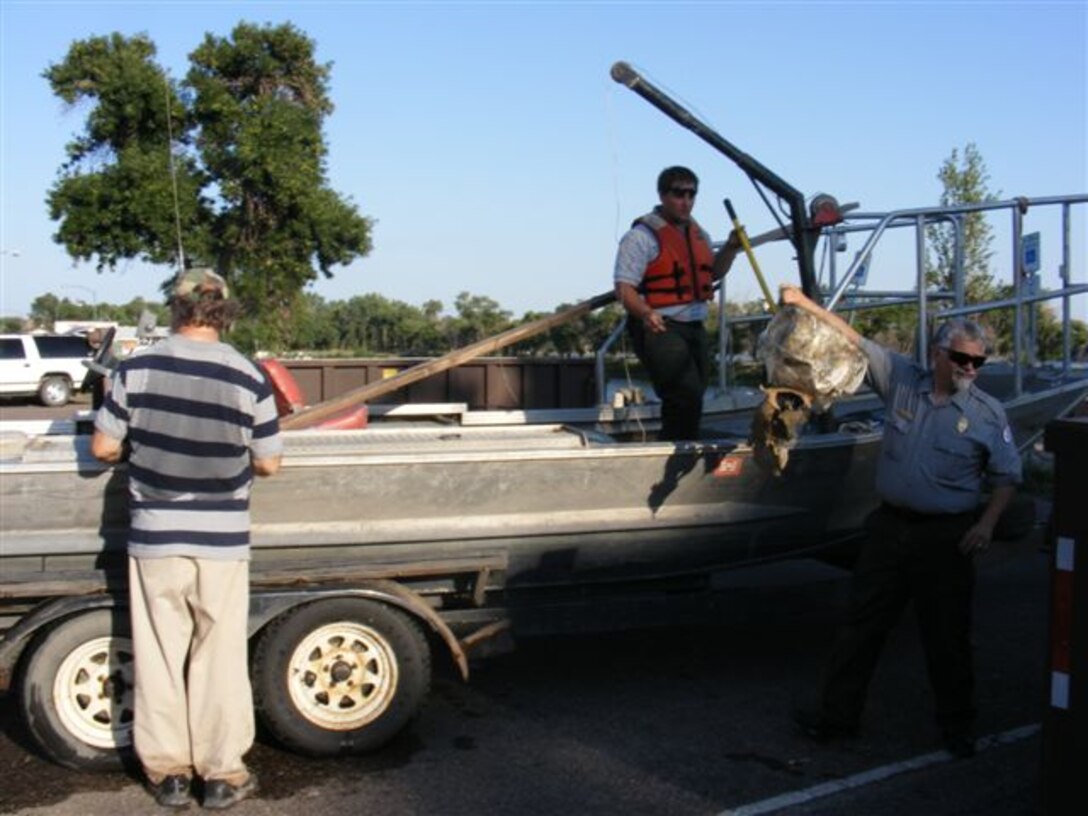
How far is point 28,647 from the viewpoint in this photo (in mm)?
4785

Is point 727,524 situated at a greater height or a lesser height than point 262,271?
lesser

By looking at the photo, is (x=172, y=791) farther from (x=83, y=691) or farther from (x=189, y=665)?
(x=83, y=691)

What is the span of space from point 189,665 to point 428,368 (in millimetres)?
2221

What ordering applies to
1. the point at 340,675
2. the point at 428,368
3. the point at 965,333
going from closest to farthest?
the point at 965,333 < the point at 340,675 < the point at 428,368

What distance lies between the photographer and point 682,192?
6172mm

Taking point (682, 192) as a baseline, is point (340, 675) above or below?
below

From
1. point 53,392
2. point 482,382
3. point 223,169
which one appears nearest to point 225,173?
point 223,169

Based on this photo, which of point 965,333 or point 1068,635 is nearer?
point 1068,635

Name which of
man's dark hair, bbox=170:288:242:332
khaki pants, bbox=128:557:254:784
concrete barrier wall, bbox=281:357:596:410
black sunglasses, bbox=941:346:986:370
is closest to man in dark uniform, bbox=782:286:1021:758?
black sunglasses, bbox=941:346:986:370

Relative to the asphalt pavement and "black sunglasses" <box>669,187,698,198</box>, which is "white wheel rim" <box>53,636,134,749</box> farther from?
"black sunglasses" <box>669,187,698,198</box>

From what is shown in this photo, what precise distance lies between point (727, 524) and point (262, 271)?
2157cm

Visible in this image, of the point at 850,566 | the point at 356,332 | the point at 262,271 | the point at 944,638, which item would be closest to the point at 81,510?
the point at 944,638

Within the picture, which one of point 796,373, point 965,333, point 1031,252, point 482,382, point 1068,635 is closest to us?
point 1068,635

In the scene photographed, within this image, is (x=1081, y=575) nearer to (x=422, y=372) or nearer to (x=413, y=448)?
(x=413, y=448)
